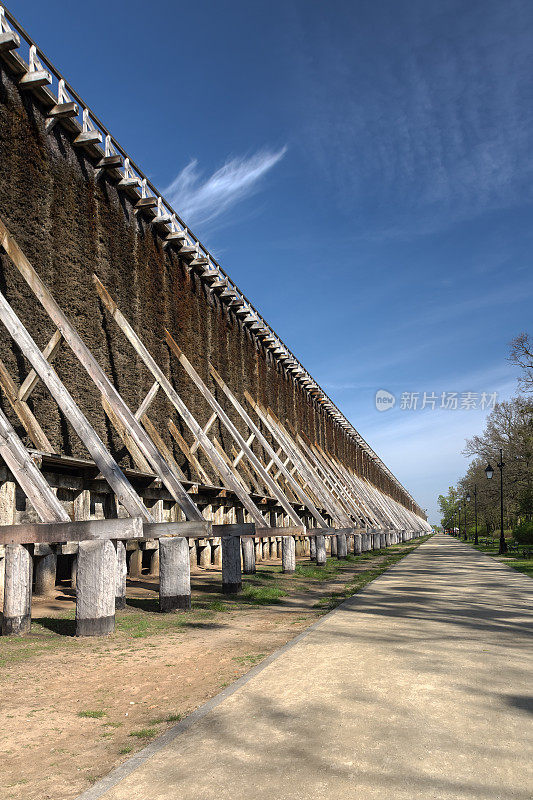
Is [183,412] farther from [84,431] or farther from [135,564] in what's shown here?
[84,431]

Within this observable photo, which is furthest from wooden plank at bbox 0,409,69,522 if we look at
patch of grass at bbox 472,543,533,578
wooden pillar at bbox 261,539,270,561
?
wooden pillar at bbox 261,539,270,561

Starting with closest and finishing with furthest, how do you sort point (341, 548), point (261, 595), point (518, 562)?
1. point (261, 595)
2. point (518, 562)
3. point (341, 548)

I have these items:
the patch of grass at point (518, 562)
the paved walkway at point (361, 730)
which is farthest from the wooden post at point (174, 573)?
the patch of grass at point (518, 562)

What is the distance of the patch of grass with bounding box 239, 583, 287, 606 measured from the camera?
11.5 metres

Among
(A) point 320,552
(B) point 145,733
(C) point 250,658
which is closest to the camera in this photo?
(B) point 145,733

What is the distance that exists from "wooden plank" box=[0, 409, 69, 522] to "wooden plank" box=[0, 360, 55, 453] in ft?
9.97

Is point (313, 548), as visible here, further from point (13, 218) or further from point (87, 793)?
point (87, 793)

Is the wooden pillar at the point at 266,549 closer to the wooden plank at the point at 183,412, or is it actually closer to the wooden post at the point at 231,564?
the wooden plank at the point at 183,412

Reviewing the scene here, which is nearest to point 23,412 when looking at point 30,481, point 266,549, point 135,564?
point 30,481

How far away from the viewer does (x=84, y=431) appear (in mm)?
8367

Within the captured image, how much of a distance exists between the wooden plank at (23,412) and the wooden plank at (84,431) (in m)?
2.33

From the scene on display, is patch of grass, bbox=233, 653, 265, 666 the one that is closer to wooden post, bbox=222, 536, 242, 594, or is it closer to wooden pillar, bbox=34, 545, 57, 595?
wooden post, bbox=222, 536, 242, 594

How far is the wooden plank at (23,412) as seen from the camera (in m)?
10.7

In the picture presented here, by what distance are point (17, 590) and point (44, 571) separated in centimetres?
357
